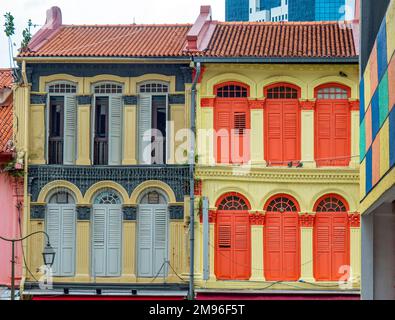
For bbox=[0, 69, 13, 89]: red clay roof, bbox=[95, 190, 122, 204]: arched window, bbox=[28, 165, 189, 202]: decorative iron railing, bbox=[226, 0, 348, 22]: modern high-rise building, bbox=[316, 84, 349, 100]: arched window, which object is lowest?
bbox=[95, 190, 122, 204]: arched window

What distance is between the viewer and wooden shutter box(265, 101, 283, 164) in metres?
28.4

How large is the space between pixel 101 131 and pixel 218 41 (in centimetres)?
384

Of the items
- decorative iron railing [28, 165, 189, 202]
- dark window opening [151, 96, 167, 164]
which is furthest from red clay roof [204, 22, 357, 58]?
decorative iron railing [28, 165, 189, 202]

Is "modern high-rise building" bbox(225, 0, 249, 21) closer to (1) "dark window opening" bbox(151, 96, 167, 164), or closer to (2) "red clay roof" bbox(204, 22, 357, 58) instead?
(2) "red clay roof" bbox(204, 22, 357, 58)

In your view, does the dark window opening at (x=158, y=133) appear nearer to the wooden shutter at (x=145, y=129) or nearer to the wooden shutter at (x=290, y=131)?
the wooden shutter at (x=145, y=129)

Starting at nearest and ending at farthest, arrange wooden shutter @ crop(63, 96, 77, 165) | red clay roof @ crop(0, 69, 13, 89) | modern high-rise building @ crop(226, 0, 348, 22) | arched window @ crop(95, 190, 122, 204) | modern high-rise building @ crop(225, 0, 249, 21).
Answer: arched window @ crop(95, 190, 122, 204), wooden shutter @ crop(63, 96, 77, 165), red clay roof @ crop(0, 69, 13, 89), modern high-rise building @ crop(226, 0, 348, 22), modern high-rise building @ crop(225, 0, 249, 21)

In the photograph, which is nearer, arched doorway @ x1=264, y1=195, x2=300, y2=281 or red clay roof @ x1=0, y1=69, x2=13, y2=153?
arched doorway @ x1=264, y1=195, x2=300, y2=281

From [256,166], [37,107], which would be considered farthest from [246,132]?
[37,107]

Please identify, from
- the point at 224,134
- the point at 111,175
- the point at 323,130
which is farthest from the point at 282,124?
the point at 111,175

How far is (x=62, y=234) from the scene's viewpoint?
28.6 m

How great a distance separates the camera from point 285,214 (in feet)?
92.6

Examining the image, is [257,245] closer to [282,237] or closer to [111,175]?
[282,237]

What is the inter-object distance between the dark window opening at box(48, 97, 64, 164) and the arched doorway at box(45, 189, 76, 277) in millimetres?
1306
